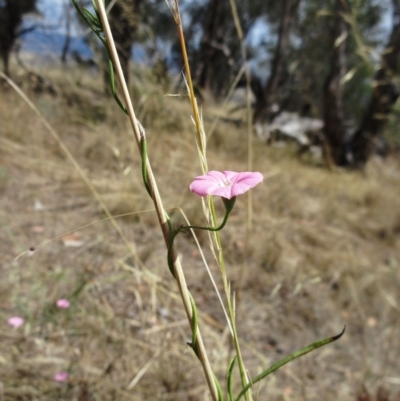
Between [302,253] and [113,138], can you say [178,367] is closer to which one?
[302,253]

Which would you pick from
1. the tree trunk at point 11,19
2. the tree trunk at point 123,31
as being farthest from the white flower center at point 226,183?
the tree trunk at point 11,19

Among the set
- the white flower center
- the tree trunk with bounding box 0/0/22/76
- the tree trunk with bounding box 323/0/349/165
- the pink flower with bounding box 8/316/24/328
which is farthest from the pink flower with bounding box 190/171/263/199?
the tree trunk with bounding box 0/0/22/76

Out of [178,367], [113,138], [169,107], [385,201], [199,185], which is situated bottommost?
[385,201]

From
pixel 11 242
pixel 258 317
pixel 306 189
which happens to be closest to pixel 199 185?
pixel 258 317

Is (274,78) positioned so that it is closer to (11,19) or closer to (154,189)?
(11,19)

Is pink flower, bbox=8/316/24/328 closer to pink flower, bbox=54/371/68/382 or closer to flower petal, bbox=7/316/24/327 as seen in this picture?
flower petal, bbox=7/316/24/327

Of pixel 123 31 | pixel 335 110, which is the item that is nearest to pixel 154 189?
pixel 123 31
